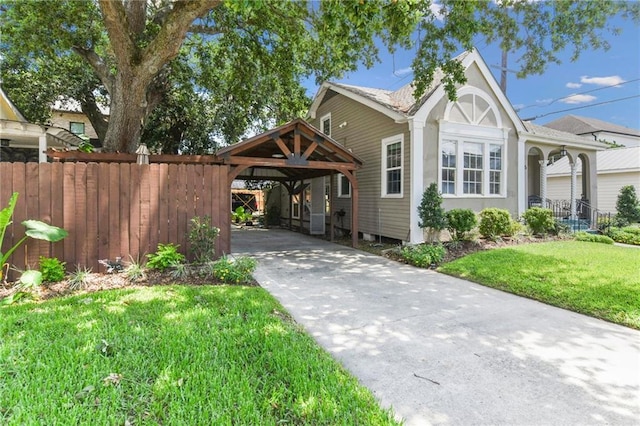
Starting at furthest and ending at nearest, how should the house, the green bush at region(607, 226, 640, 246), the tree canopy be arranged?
the green bush at region(607, 226, 640, 246) < the house < the tree canopy

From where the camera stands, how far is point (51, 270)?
5566 mm

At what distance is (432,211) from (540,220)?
423 centimetres

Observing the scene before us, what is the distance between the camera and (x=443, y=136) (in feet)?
33.8

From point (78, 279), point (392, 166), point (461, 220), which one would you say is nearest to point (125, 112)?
point (78, 279)

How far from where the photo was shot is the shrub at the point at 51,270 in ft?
18.2

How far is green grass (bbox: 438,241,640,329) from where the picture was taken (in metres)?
4.87

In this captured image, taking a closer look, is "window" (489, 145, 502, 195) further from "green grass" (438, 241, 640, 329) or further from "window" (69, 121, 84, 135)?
"window" (69, 121, 84, 135)

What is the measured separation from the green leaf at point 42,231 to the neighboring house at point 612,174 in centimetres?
2373

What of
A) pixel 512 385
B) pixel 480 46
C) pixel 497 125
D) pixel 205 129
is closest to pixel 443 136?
pixel 497 125

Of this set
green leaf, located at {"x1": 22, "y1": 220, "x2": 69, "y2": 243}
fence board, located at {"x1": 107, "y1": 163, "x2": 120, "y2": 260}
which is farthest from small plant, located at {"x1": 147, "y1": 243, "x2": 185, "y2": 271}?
green leaf, located at {"x1": 22, "y1": 220, "x2": 69, "y2": 243}

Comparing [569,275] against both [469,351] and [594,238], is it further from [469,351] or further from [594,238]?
[594,238]

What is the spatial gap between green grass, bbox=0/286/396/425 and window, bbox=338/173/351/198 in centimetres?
947

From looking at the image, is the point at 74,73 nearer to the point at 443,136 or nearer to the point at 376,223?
the point at 376,223

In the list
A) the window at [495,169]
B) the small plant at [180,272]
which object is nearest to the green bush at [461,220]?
the window at [495,169]
